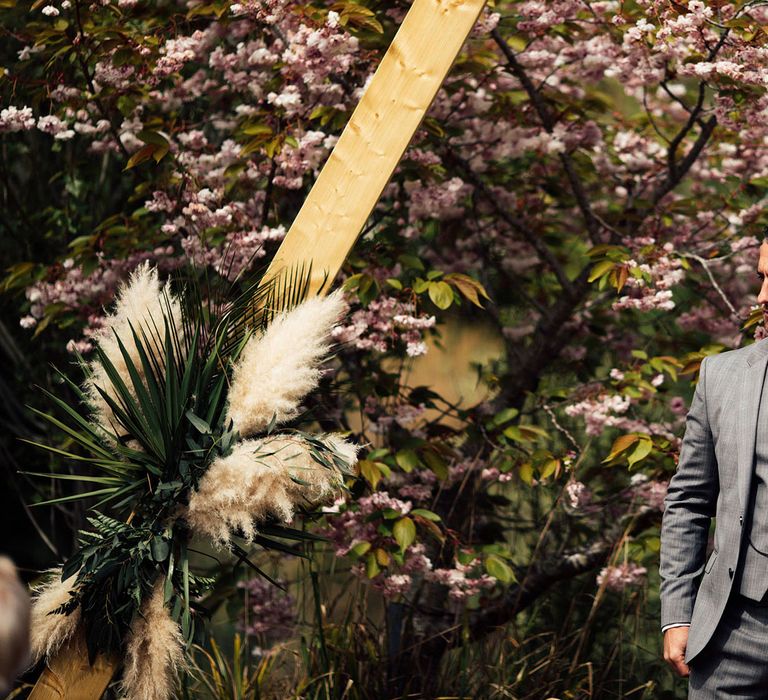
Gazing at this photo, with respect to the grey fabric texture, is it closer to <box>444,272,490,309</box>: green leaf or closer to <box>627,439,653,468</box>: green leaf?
<box>627,439,653,468</box>: green leaf

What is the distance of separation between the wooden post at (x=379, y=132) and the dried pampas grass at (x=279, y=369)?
173mm

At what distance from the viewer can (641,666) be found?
2.89 m

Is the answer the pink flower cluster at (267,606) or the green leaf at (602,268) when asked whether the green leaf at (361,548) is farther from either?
the green leaf at (602,268)

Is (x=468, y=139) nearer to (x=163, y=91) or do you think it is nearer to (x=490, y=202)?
(x=490, y=202)

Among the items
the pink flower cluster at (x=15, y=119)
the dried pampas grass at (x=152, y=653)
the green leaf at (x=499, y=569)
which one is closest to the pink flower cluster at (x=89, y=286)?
the pink flower cluster at (x=15, y=119)

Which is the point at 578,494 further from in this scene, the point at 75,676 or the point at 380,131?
the point at 75,676

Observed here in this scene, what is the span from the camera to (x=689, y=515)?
5.71ft

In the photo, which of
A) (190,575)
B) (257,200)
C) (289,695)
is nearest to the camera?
(190,575)

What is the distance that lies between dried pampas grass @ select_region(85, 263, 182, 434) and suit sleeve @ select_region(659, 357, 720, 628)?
1.06 m

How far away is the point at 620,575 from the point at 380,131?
58.5 inches

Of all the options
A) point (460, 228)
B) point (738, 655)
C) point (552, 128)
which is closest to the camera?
point (738, 655)

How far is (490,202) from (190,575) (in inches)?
69.8

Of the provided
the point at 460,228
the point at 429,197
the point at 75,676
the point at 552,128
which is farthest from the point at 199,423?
the point at 460,228

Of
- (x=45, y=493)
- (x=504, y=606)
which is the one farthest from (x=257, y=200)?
(x=45, y=493)
